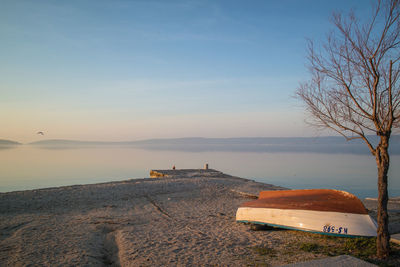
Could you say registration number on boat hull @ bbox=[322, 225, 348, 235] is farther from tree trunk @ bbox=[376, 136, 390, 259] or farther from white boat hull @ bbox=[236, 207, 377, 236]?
tree trunk @ bbox=[376, 136, 390, 259]

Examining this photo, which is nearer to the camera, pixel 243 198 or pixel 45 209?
pixel 45 209

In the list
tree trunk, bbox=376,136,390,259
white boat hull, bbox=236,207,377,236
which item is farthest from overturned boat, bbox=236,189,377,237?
tree trunk, bbox=376,136,390,259

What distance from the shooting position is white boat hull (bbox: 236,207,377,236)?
6.12 metres

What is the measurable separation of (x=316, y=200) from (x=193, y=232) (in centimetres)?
329

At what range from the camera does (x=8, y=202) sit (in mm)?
10602

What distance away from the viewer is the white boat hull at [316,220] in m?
6.12

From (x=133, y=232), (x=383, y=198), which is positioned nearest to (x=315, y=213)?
(x=383, y=198)

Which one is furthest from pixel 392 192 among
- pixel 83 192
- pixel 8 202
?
pixel 8 202

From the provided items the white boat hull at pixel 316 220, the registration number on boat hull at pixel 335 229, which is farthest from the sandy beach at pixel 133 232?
the registration number on boat hull at pixel 335 229

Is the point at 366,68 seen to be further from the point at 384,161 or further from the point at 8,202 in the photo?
the point at 8,202

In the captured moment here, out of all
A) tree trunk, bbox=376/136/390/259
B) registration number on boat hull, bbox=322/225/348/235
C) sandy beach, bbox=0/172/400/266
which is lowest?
sandy beach, bbox=0/172/400/266

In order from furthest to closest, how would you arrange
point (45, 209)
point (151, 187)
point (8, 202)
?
point (151, 187) < point (8, 202) < point (45, 209)

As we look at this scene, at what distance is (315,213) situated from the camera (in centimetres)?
672

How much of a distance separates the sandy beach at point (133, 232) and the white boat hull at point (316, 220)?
0.27m
